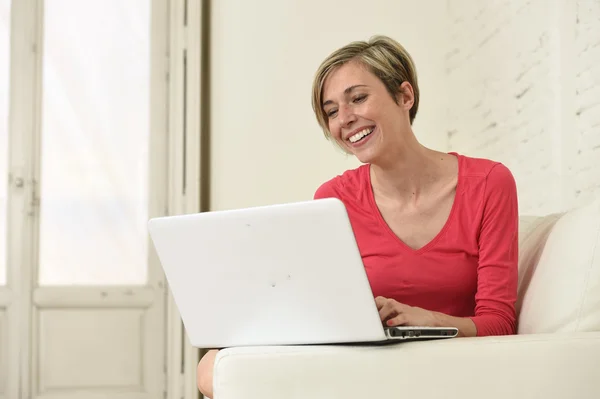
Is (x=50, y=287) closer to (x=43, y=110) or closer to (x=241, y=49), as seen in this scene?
(x=43, y=110)

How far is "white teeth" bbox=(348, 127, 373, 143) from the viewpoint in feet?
5.97

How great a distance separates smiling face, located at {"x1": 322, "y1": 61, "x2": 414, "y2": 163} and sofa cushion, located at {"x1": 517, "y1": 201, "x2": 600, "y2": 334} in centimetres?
42

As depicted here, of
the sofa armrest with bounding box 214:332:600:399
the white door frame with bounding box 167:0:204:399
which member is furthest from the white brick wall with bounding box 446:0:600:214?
the sofa armrest with bounding box 214:332:600:399

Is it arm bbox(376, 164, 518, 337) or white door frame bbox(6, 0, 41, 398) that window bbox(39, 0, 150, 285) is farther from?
arm bbox(376, 164, 518, 337)

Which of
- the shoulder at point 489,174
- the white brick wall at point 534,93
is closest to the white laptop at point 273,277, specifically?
the shoulder at point 489,174

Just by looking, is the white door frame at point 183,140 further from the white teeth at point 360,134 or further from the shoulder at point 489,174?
the shoulder at point 489,174

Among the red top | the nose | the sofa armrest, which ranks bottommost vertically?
the sofa armrest

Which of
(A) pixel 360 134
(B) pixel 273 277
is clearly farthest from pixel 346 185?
(B) pixel 273 277

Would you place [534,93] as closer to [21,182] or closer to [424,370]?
[424,370]

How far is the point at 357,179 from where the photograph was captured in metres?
1.94

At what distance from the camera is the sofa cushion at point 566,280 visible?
1376mm

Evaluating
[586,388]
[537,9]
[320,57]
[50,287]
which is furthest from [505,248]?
[50,287]

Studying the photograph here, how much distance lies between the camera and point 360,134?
183 cm

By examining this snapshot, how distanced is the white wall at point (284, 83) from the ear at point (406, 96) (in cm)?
184
